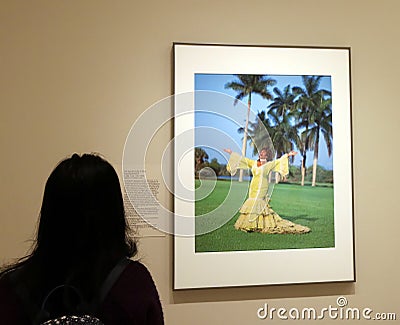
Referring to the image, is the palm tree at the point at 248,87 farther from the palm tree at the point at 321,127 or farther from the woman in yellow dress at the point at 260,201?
the palm tree at the point at 321,127

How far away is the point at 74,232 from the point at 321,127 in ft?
4.39

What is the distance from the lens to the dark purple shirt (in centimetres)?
115

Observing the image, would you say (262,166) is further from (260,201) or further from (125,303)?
(125,303)

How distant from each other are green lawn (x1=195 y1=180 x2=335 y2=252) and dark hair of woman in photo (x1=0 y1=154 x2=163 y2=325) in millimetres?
969

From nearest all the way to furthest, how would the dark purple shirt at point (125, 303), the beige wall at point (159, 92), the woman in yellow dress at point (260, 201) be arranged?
the dark purple shirt at point (125, 303) < the beige wall at point (159, 92) < the woman in yellow dress at point (260, 201)

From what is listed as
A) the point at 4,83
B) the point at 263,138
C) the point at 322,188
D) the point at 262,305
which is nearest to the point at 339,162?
the point at 322,188

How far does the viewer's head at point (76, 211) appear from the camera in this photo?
1.17 metres

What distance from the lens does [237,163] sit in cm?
218

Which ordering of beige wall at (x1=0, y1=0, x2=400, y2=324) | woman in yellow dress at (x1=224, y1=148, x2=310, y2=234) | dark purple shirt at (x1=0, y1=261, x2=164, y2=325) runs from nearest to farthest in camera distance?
dark purple shirt at (x1=0, y1=261, x2=164, y2=325)
beige wall at (x1=0, y1=0, x2=400, y2=324)
woman in yellow dress at (x1=224, y1=148, x2=310, y2=234)

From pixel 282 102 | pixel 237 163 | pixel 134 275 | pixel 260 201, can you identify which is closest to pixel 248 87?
pixel 282 102

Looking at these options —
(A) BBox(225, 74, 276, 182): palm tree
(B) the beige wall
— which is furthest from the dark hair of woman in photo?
(A) BBox(225, 74, 276, 182): palm tree

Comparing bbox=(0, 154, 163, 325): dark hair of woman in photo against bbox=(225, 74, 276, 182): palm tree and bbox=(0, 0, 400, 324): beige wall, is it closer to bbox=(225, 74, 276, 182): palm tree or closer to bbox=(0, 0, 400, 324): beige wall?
bbox=(0, 0, 400, 324): beige wall

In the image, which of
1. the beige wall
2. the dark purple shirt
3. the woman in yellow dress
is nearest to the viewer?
the dark purple shirt

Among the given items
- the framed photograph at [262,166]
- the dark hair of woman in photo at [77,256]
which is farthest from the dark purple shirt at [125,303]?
the framed photograph at [262,166]
